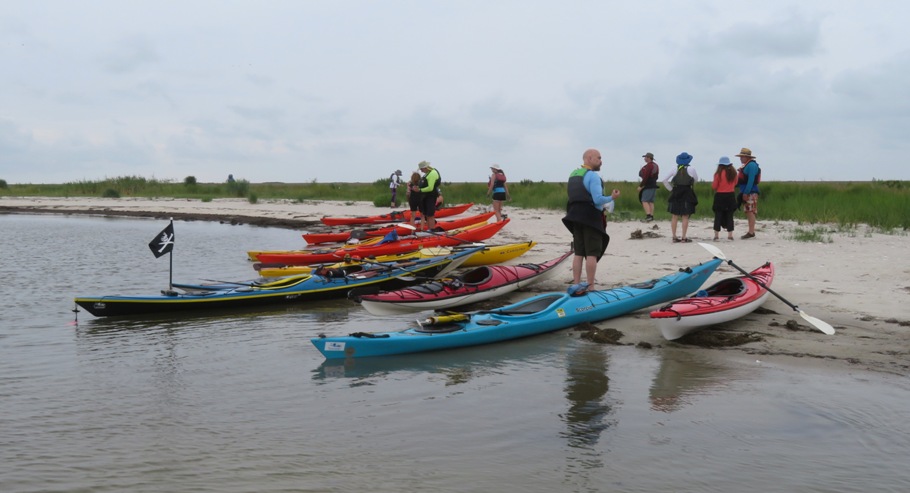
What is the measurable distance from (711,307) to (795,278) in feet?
9.30

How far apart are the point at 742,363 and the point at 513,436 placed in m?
2.52

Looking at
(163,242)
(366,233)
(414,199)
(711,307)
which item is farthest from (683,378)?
(366,233)

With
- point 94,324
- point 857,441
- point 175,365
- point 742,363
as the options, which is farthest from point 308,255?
point 857,441

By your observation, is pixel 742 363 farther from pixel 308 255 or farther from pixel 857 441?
pixel 308 255

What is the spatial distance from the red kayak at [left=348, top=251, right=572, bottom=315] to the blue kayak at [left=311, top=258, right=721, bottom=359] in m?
1.05

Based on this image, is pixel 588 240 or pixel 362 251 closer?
pixel 588 240

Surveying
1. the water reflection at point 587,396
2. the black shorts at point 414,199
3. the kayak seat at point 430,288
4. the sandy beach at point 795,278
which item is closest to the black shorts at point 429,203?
the black shorts at point 414,199

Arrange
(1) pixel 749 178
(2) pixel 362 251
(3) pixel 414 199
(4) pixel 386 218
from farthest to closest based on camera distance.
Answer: (4) pixel 386 218
(3) pixel 414 199
(2) pixel 362 251
(1) pixel 749 178

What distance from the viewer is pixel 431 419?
5.54 m

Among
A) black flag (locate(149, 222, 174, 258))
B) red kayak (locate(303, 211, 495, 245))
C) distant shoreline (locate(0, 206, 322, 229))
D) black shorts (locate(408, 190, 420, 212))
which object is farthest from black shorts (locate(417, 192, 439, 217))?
distant shoreline (locate(0, 206, 322, 229))

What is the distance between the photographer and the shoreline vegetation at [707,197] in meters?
15.3

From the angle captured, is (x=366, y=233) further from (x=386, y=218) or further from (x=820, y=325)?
(x=820, y=325)

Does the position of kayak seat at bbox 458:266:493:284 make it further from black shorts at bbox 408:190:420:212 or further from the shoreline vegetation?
black shorts at bbox 408:190:420:212

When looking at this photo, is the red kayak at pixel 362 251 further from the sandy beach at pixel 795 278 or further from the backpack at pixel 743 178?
the backpack at pixel 743 178
